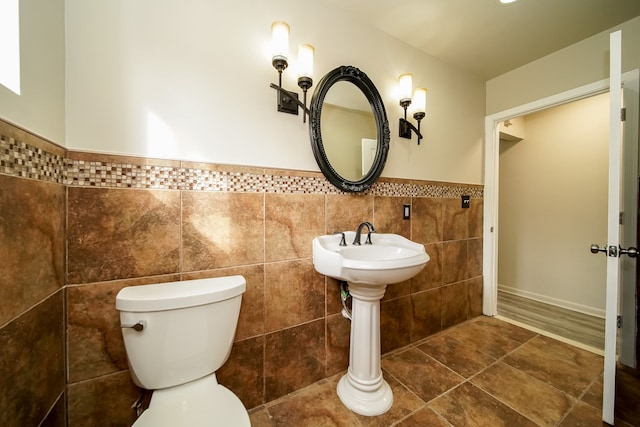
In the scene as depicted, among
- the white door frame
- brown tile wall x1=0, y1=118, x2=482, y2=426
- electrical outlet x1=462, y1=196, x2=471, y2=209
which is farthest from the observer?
the white door frame

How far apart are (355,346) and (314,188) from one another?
3.08 feet

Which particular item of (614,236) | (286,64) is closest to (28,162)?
(286,64)

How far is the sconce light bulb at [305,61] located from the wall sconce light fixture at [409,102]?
758 millimetres

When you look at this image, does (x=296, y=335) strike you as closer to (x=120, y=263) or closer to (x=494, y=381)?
(x=120, y=263)

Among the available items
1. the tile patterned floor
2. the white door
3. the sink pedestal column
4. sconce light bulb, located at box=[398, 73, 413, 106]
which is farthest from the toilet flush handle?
the white door

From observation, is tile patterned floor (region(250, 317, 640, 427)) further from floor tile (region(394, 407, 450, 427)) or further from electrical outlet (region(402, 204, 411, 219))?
electrical outlet (region(402, 204, 411, 219))

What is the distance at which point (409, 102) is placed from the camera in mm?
1635

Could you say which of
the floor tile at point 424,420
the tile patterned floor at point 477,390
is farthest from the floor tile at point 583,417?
the floor tile at point 424,420

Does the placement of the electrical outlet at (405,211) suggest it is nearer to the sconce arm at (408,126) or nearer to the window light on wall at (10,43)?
the sconce arm at (408,126)

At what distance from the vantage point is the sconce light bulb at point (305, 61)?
123 cm

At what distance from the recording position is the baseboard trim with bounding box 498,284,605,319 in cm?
234

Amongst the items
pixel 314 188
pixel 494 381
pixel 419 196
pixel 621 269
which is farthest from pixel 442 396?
pixel 621 269

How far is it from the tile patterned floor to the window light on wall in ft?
5.30

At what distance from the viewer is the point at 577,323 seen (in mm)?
2178
